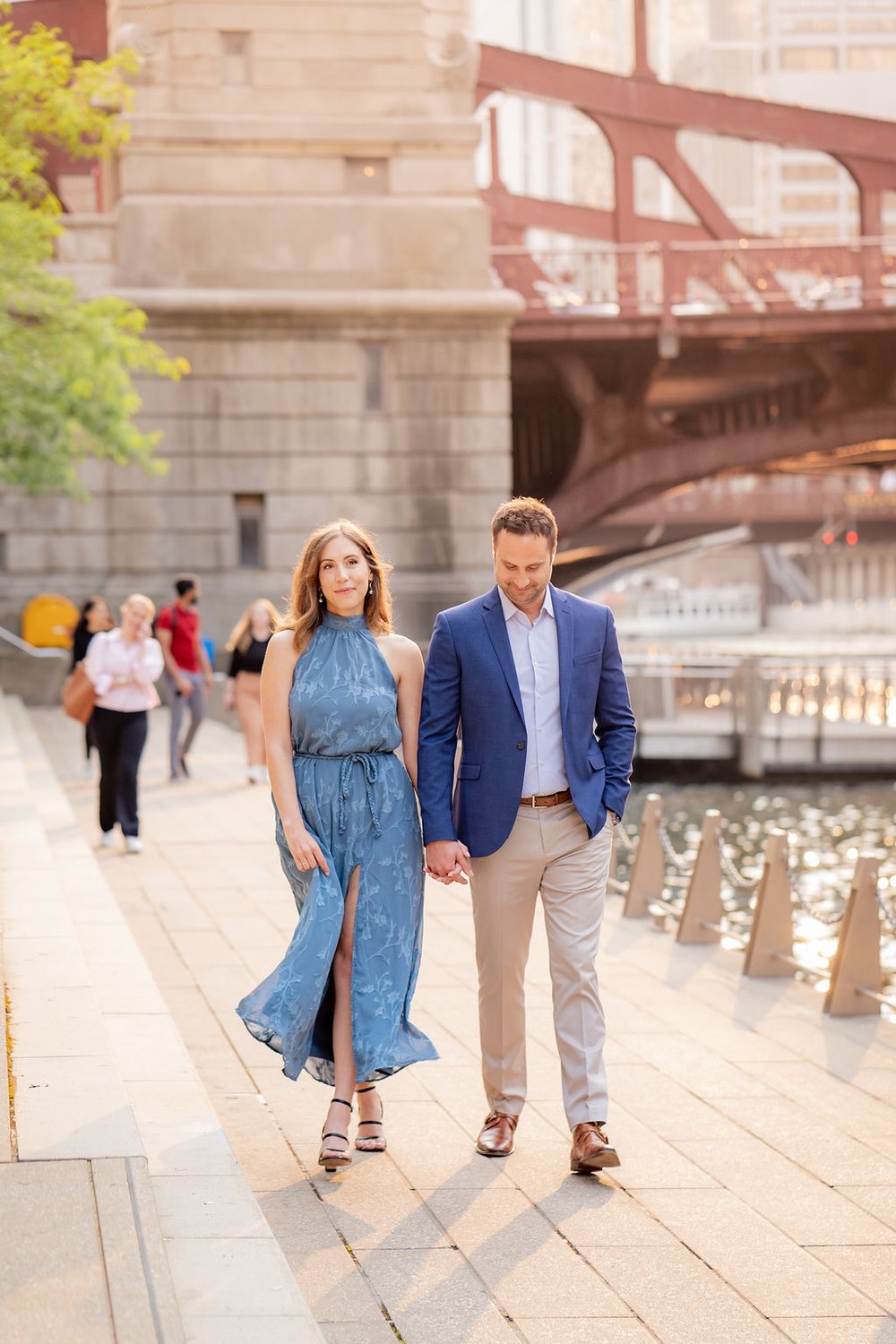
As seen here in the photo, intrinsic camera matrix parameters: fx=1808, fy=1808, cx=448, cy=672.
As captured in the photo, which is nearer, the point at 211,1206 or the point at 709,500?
the point at 211,1206

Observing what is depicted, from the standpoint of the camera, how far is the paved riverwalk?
4.36 metres

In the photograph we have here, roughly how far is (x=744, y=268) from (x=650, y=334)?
237 centimetres

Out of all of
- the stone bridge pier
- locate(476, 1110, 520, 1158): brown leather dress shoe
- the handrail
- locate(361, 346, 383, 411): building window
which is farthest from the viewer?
locate(361, 346, 383, 411): building window

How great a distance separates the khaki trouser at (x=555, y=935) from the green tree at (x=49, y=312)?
12.8 m

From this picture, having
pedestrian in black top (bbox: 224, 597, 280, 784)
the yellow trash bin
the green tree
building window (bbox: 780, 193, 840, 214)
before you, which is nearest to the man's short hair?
pedestrian in black top (bbox: 224, 597, 280, 784)

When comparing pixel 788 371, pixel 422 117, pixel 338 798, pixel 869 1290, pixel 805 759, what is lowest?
pixel 805 759

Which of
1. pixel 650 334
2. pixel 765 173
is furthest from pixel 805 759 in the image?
pixel 765 173

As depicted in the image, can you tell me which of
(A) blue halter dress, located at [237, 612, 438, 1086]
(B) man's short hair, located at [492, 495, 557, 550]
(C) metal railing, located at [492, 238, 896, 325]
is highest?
(C) metal railing, located at [492, 238, 896, 325]

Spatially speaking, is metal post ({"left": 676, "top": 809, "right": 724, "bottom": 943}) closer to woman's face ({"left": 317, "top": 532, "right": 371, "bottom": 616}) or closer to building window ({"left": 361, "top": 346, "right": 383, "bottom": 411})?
woman's face ({"left": 317, "top": 532, "right": 371, "bottom": 616})

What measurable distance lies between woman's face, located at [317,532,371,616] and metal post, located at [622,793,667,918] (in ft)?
19.8

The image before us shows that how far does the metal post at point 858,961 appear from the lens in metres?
8.26

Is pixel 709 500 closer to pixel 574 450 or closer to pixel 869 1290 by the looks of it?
pixel 574 450

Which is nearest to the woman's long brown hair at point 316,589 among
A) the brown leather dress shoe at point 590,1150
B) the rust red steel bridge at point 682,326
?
the brown leather dress shoe at point 590,1150

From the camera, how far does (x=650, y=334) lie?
31.6 metres
